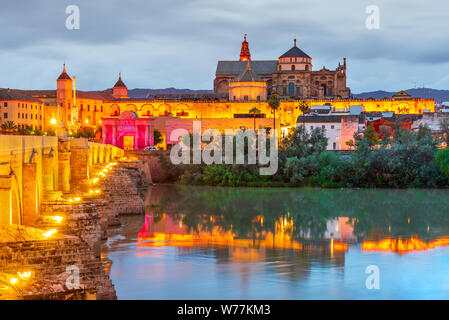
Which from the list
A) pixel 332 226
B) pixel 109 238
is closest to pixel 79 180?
pixel 109 238

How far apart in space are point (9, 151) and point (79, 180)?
32.5 ft

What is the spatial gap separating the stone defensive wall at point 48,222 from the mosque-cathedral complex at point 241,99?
47765 millimetres

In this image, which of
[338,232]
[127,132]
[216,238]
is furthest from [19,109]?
[338,232]

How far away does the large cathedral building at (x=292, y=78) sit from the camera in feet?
250

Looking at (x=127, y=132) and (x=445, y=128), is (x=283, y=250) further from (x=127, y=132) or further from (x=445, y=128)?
Answer: (x=127, y=132)

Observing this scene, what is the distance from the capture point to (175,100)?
74.9 m

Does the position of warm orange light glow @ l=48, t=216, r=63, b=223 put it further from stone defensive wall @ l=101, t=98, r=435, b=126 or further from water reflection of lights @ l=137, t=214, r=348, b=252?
stone defensive wall @ l=101, t=98, r=435, b=126

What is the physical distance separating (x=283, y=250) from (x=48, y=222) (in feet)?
26.2

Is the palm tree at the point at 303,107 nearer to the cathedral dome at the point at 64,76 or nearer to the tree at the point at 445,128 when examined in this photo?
the tree at the point at 445,128

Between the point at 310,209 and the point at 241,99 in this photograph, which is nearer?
the point at 310,209

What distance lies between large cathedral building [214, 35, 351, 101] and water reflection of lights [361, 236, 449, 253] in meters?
54.0

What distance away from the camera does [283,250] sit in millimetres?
18484

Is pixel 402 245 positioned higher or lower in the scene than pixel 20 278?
lower
